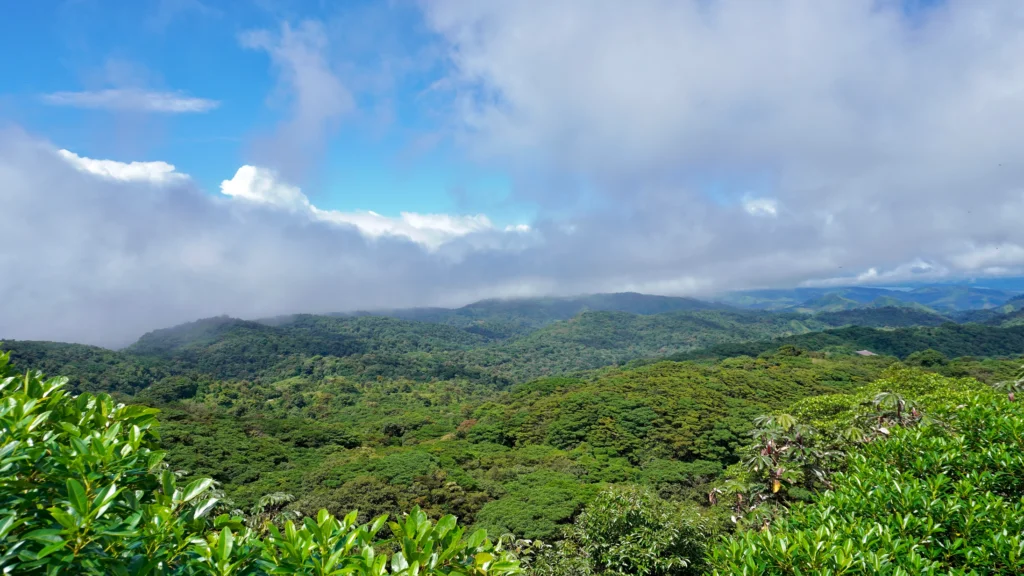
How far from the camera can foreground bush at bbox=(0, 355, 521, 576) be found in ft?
6.29

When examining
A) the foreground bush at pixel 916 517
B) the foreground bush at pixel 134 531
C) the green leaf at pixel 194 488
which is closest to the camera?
the foreground bush at pixel 134 531

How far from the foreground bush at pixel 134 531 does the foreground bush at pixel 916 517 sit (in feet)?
9.22

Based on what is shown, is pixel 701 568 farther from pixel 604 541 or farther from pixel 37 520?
pixel 37 520

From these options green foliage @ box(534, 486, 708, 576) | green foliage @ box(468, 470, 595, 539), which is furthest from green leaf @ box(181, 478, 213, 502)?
green foliage @ box(468, 470, 595, 539)

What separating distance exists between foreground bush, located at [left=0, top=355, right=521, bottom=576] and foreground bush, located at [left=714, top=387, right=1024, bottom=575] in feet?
9.22

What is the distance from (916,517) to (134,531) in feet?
21.5

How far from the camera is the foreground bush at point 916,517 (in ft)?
12.4

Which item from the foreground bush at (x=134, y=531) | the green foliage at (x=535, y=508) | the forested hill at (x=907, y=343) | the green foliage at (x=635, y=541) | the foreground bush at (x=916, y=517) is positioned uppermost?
the foreground bush at (x=134, y=531)

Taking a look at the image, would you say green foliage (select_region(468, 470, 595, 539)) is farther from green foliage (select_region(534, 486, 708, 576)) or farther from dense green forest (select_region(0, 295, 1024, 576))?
green foliage (select_region(534, 486, 708, 576))

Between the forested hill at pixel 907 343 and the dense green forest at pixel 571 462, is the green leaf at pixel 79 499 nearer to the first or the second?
the dense green forest at pixel 571 462

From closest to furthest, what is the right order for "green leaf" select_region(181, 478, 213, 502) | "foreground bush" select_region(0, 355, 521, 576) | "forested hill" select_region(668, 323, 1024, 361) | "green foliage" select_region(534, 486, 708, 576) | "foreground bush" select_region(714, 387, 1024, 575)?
"foreground bush" select_region(0, 355, 521, 576) < "green leaf" select_region(181, 478, 213, 502) < "foreground bush" select_region(714, 387, 1024, 575) < "green foliage" select_region(534, 486, 708, 576) < "forested hill" select_region(668, 323, 1024, 361)

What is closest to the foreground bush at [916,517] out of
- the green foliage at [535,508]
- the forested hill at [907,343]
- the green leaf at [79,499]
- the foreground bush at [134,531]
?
the foreground bush at [134,531]

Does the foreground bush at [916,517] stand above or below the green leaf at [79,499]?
below

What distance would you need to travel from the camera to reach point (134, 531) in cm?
202
